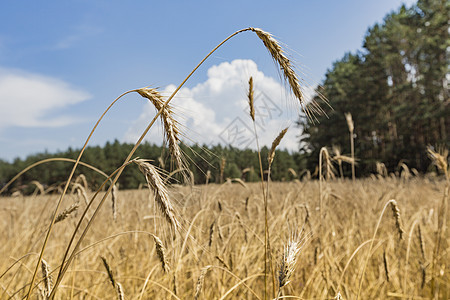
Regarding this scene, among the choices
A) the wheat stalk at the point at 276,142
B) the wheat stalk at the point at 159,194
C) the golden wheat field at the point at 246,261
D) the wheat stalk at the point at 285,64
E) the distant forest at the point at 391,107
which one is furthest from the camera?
the distant forest at the point at 391,107

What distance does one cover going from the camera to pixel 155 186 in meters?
0.87

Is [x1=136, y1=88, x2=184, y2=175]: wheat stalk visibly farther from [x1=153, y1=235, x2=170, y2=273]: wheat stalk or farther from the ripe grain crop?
[x1=153, y1=235, x2=170, y2=273]: wheat stalk

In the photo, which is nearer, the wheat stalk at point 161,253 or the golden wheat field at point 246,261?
the wheat stalk at point 161,253

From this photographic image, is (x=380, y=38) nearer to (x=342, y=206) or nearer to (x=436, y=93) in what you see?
(x=436, y=93)

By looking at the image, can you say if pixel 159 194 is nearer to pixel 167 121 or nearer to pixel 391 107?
pixel 167 121

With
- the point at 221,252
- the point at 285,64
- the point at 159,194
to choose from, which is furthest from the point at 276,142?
the point at 221,252

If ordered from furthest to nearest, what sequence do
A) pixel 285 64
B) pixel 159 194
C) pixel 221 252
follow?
pixel 221 252
pixel 285 64
pixel 159 194

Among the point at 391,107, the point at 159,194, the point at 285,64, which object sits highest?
the point at 391,107

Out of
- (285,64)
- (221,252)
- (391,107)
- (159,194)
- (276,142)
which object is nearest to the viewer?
(159,194)

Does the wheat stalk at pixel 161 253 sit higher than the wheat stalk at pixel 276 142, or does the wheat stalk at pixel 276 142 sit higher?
the wheat stalk at pixel 276 142

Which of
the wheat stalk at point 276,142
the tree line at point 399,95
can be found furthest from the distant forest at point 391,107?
the wheat stalk at point 276,142

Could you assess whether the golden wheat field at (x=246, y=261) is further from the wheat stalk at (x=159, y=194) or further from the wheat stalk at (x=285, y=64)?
the wheat stalk at (x=285, y=64)

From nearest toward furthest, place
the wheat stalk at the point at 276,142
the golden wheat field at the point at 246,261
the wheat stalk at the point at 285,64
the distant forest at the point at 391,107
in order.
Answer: the wheat stalk at the point at 285,64
the wheat stalk at the point at 276,142
the golden wheat field at the point at 246,261
the distant forest at the point at 391,107

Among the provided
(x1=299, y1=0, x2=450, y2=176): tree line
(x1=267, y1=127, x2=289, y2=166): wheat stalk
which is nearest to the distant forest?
(x1=299, y1=0, x2=450, y2=176): tree line
